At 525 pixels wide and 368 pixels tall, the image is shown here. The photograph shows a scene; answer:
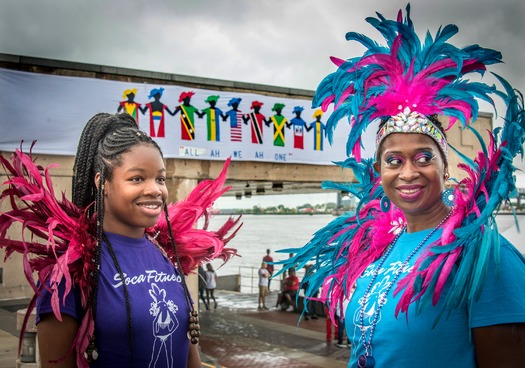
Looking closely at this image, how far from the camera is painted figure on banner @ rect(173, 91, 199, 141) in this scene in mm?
9820

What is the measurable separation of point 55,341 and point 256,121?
8539mm

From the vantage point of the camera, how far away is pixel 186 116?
9859 mm

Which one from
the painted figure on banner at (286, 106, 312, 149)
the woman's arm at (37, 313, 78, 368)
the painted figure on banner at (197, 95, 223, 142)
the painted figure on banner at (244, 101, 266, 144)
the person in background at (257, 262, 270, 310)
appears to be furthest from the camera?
the person in background at (257, 262, 270, 310)

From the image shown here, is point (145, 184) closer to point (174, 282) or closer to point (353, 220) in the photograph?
point (174, 282)

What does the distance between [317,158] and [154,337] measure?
9057 millimetres

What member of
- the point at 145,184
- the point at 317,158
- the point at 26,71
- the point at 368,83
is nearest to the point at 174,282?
the point at 145,184

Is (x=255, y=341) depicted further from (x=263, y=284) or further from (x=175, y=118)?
(x=263, y=284)

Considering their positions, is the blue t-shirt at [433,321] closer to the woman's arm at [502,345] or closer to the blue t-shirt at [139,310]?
the woman's arm at [502,345]

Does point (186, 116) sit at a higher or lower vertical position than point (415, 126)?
higher

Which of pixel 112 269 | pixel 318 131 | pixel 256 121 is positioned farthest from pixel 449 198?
pixel 318 131

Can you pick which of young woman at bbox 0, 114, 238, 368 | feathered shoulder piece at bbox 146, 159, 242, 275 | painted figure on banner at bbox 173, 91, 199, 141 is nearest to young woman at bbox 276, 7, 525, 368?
feathered shoulder piece at bbox 146, 159, 242, 275

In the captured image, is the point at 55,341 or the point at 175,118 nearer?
the point at 55,341

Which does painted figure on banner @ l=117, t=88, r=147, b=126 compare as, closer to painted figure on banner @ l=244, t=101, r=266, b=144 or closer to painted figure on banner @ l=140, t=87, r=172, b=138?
painted figure on banner @ l=140, t=87, r=172, b=138

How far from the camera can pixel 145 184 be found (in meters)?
2.42
